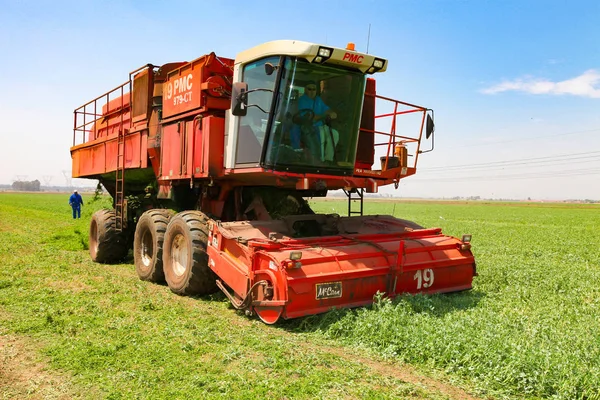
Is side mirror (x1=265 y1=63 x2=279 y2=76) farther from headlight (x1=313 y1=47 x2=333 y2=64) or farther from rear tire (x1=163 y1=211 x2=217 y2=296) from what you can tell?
rear tire (x1=163 y1=211 x2=217 y2=296)

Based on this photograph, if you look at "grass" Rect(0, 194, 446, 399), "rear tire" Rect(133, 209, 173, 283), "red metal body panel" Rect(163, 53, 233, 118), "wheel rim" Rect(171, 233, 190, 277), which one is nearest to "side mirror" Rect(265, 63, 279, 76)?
"red metal body panel" Rect(163, 53, 233, 118)

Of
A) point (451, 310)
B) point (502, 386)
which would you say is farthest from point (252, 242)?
point (502, 386)

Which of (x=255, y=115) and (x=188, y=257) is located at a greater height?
(x=255, y=115)

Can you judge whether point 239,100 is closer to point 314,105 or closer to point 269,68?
point 269,68

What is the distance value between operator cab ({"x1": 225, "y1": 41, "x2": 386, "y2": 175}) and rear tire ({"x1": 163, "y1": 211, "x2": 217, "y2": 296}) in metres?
1.02

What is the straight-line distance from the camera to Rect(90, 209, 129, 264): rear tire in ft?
32.9

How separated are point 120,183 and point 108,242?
1.20m

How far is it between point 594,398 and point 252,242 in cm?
339

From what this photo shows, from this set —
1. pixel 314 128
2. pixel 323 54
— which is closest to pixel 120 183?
pixel 314 128

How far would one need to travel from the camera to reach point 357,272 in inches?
213

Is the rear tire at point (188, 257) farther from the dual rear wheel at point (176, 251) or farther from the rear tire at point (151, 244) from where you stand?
the rear tire at point (151, 244)

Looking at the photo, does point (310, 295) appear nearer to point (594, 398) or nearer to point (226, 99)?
point (594, 398)

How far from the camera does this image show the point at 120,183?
10195 mm

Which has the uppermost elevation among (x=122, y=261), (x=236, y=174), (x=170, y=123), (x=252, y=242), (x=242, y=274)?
(x=170, y=123)
